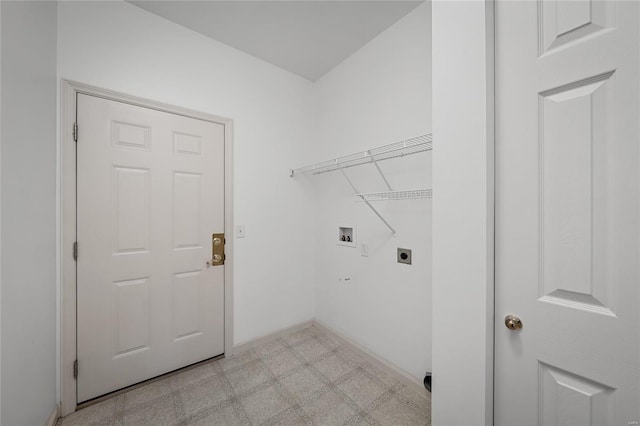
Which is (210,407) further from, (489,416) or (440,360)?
(489,416)

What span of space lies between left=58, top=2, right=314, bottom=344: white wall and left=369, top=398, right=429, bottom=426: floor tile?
121 centimetres

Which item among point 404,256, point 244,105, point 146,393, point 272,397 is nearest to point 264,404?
point 272,397

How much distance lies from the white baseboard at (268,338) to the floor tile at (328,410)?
0.86 m

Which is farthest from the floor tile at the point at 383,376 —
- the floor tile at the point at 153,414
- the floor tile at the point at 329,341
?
the floor tile at the point at 153,414

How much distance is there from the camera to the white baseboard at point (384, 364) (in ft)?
5.49

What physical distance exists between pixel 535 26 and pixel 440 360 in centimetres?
135

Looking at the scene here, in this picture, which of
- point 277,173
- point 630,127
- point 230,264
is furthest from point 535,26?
point 230,264

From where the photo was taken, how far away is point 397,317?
1.83 meters

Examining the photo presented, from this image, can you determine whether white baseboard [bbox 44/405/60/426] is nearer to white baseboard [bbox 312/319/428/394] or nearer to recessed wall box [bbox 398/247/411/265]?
white baseboard [bbox 312/319/428/394]

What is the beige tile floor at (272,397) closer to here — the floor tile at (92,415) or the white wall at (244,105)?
the floor tile at (92,415)

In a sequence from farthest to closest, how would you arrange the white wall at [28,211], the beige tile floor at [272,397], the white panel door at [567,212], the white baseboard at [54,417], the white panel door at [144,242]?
the white panel door at [144,242] < the beige tile floor at [272,397] < the white baseboard at [54,417] < the white wall at [28,211] < the white panel door at [567,212]

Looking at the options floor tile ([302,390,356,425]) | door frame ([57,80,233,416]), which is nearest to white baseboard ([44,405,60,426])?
door frame ([57,80,233,416])

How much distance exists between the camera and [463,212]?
3.09 ft

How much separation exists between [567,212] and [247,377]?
7.11 ft
